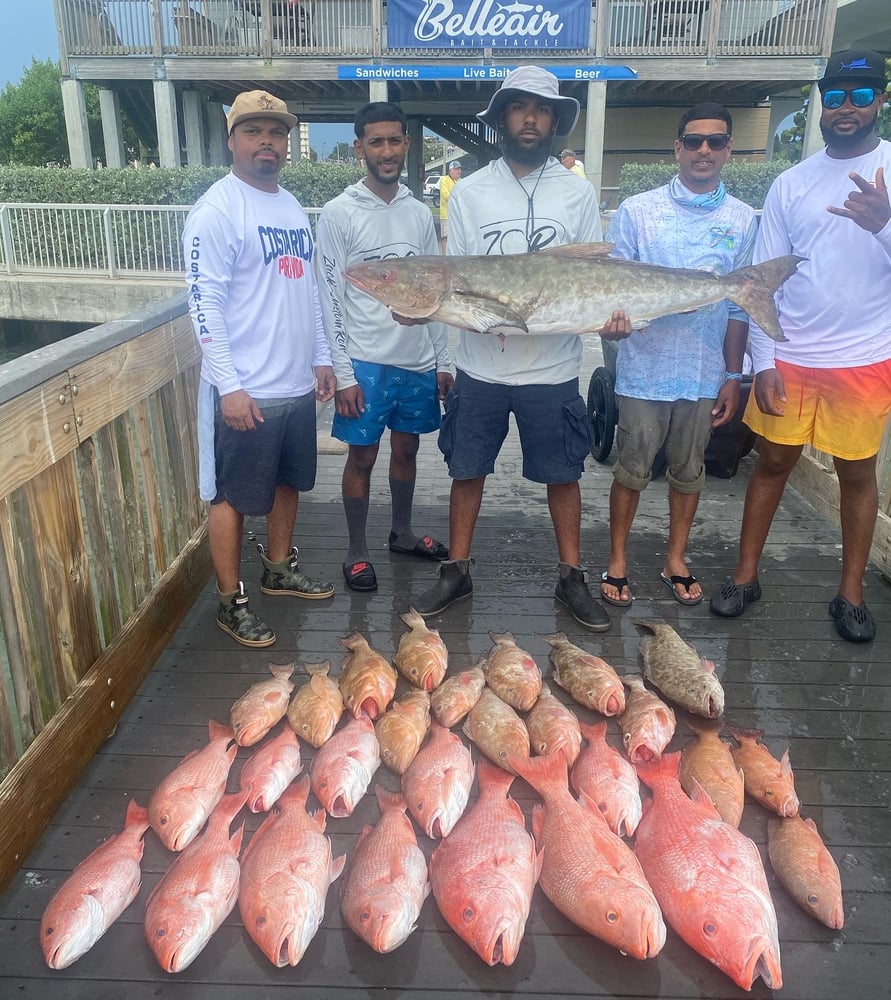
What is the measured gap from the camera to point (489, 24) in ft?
55.3

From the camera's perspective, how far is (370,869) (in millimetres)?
2213

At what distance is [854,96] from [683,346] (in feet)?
3.69

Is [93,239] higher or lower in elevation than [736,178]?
lower

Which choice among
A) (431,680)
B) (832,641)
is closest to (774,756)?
(832,641)

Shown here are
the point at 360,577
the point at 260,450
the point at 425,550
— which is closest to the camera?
the point at 260,450

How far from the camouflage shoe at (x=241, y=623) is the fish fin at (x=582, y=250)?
1982mm

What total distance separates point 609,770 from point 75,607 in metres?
1.89

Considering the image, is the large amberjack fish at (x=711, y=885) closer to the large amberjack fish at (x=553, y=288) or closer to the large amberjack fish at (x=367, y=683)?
the large amberjack fish at (x=367, y=683)

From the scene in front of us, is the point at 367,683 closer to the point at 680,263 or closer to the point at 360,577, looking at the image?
the point at 360,577

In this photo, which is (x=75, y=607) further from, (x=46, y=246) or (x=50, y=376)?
(x=46, y=246)

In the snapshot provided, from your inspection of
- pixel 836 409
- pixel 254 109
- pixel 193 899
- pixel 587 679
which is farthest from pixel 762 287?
pixel 193 899

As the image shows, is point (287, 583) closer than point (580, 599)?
No

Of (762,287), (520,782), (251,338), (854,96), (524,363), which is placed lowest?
(520,782)

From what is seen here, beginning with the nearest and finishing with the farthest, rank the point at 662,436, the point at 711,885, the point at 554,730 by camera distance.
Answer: the point at 711,885 < the point at 554,730 < the point at 662,436
